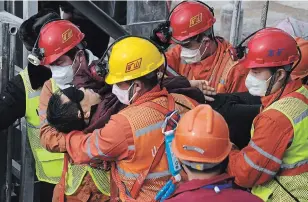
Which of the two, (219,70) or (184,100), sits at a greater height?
(184,100)

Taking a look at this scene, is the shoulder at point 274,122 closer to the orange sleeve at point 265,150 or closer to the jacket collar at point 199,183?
the orange sleeve at point 265,150

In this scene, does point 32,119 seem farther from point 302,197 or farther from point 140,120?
point 302,197

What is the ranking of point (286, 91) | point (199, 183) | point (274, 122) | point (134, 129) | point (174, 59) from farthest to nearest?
1. point (174, 59)
2. point (286, 91)
3. point (274, 122)
4. point (134, 129)
5. point (199, 183)

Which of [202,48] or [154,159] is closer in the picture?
[154,159]

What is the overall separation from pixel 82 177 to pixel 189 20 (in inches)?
76.0

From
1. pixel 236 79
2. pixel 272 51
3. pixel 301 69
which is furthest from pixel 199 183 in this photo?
pixel 236 79

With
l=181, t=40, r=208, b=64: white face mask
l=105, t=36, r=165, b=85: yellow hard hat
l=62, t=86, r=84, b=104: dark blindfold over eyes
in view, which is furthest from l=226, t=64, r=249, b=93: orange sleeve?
l=62, t=86, r=84, b=104: dark blindfold over eyes

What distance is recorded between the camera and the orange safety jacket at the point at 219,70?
5.26 meters

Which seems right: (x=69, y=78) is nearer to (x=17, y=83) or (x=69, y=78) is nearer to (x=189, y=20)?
(x=17, y=83)

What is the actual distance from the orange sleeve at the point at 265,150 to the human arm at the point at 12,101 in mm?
1811

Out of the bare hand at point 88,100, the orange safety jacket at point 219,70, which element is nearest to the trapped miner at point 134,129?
the bare hand at point 88,100

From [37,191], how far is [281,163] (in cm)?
235

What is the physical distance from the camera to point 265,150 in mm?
3584

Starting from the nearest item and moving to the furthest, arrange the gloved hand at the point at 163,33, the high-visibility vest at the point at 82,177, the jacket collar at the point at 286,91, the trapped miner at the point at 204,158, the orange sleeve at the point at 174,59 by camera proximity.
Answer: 1. the trapped miner at the point at 204,158
2. the jacket collar at the point at 286,91
3. the high-visibility vest at the point at 82,177
4. the gloved hand at the point at 163,33
5. the orange sleeve at the point at 174,59
